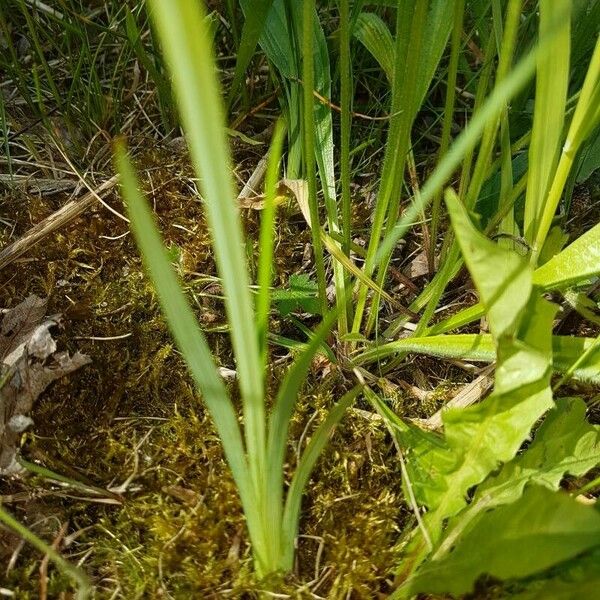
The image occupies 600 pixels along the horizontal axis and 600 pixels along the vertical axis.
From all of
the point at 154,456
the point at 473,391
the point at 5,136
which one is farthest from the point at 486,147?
the point at 5,136

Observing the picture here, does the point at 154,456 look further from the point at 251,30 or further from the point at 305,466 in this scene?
the point at 251,30

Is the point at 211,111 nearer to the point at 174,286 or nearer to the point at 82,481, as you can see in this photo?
the point at 174,286

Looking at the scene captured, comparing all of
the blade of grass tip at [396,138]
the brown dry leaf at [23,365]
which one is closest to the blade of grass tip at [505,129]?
the blade of grass tip at [396,138]

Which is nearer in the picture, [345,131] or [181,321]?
[181,321]

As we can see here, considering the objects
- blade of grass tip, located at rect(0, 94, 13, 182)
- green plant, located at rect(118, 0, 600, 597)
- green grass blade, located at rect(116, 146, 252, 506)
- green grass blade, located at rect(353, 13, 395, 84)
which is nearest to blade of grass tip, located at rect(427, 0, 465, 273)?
green plant, located at rect(118, 0, 600, 597)

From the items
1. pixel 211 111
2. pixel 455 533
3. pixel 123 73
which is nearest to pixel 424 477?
pixel 455 533

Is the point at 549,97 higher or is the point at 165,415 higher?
the point at 549,97
